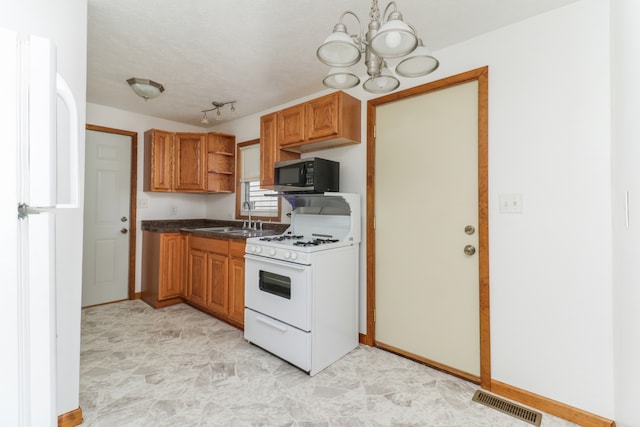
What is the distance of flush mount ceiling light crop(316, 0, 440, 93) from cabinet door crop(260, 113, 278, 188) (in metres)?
1.65

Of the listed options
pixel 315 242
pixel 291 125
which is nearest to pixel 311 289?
pixel 315 242

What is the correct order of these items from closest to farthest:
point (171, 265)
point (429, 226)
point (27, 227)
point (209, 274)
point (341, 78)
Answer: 1. point (27, 227)
2. point (341, 78)
3. point (429, 226)
4. point (209, 274)
5. point (171, 265)

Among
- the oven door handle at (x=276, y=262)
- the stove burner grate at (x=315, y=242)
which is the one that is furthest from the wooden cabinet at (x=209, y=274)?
the stove burner grate at (x=315, y=242)

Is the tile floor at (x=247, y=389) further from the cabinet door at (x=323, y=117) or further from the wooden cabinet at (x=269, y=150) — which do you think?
the cabinet door at (x=323, y=117)

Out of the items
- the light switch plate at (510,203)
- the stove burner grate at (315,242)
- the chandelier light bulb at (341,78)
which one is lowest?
the stove burner grate at (315,242)

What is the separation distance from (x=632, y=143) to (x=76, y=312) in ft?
8.63

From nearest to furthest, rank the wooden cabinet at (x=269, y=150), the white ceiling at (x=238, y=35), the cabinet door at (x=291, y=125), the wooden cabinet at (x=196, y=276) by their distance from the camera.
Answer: the white ceiling at (x=238, y=35), the cabinet door at (x=291, y=125), the wooden cabinet at (x=269, y=150), the wooden cabinet at (x=196, y=276)

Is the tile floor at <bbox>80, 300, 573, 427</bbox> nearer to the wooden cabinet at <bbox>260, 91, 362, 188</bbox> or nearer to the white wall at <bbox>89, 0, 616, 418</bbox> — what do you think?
the white wall at <bbox>89, 0, 616, 418</bbox>

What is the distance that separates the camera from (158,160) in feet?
12.5

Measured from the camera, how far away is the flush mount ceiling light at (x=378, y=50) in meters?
1.10

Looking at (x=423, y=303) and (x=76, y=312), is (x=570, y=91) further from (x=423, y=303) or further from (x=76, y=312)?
(x=76, y=312)

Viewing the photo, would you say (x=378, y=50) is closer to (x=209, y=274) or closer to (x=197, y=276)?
(x=209, y=274)

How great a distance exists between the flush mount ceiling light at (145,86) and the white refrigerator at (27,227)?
253 cm

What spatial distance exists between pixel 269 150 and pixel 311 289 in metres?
1.59
